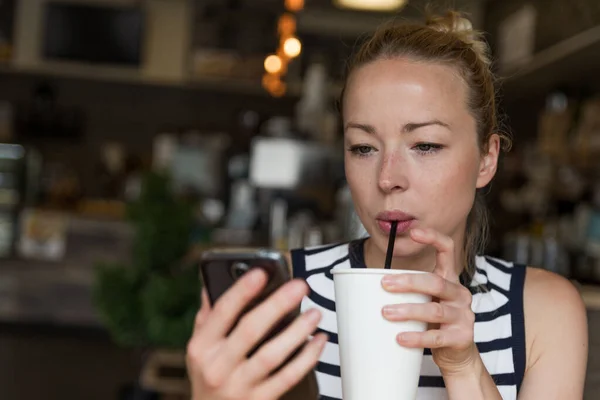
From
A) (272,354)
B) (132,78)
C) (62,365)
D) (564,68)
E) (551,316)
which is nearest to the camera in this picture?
(272,354)

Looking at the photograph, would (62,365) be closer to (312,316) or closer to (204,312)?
(204,312)

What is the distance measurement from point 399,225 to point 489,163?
283mm

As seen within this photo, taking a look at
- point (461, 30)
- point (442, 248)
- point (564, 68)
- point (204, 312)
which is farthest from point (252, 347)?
point (564, 68)

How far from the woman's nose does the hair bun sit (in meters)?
0.30

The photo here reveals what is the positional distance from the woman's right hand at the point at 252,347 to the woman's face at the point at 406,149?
1.54 ft

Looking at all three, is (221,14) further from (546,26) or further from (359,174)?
(359,174)

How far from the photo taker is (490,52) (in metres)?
1.44

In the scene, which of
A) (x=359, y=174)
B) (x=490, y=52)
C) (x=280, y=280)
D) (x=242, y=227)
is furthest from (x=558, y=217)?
(x=280, y=280)

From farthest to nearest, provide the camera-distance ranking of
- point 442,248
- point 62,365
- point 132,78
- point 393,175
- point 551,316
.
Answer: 1. point 132,78
2. point 62,365
3. point 551,316
4. point 393,175
5. point 442,248

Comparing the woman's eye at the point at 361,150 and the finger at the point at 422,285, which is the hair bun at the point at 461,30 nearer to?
the woman's eye at the point at 361,150

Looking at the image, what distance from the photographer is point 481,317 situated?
1.29 m

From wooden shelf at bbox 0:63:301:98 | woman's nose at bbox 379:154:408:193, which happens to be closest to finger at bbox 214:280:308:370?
woman's nose at bbox 379:154:408:193

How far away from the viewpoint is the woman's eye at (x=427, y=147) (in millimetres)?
1149

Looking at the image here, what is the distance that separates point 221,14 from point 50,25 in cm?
145
